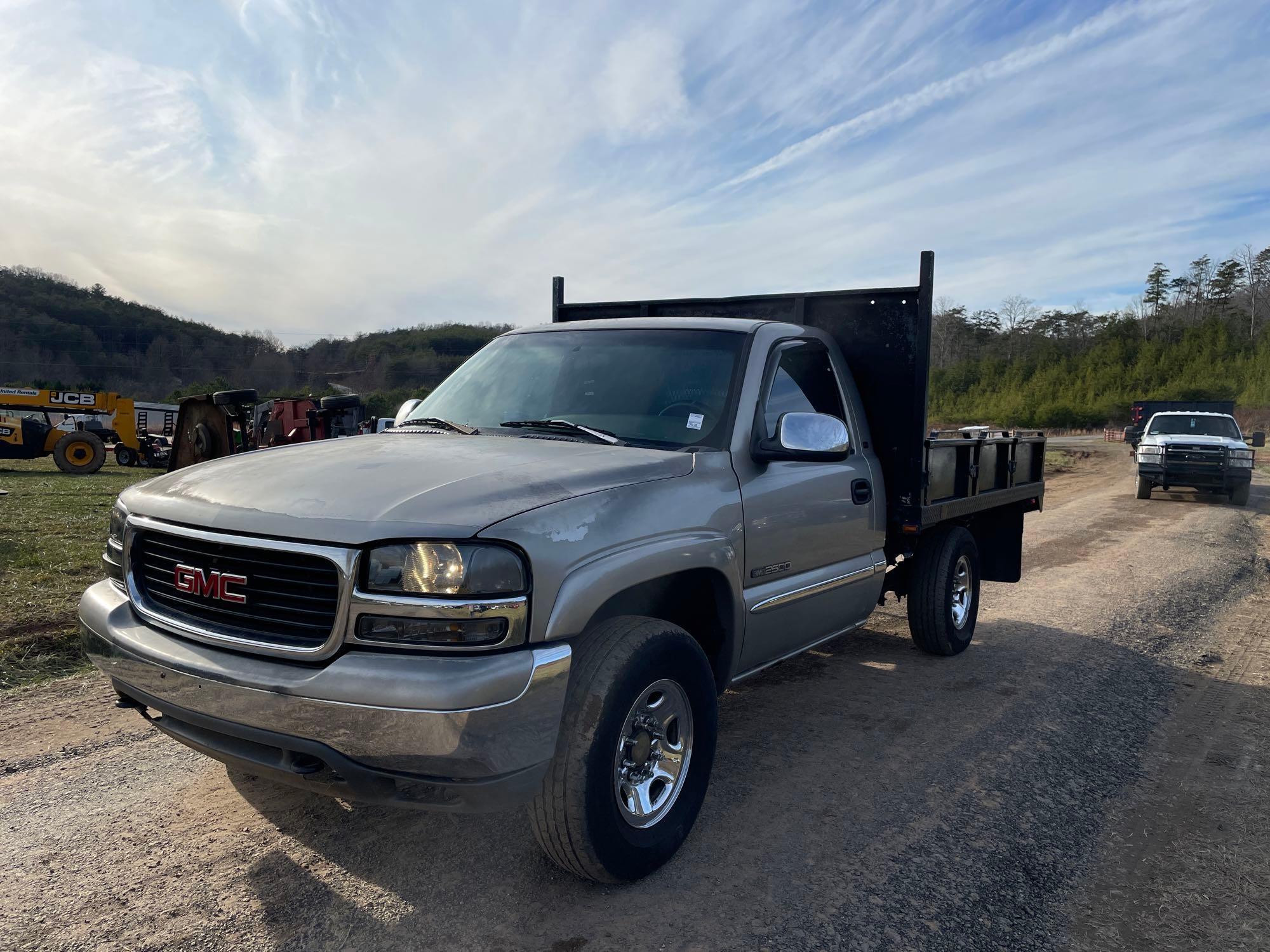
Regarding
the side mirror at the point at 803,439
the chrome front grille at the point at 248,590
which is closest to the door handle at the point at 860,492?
the side mirror at the point at 803,439

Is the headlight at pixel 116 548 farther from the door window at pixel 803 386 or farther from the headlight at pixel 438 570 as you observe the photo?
the door window at pixel 803 386

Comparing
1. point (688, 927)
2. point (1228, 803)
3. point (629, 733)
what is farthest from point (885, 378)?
point (688, 927)

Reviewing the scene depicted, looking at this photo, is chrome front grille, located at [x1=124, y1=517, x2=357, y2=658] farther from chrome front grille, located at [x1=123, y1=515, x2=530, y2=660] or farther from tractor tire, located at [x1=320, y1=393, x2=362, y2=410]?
tractor tire, located at [x1=320, y1=393, x2=362, y2=410]

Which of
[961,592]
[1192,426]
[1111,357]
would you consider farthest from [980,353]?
[961,592]

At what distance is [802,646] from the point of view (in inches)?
162

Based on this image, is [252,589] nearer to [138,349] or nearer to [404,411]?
[404,411]

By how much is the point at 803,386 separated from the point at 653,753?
6.66 feet

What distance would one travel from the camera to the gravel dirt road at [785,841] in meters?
2.65

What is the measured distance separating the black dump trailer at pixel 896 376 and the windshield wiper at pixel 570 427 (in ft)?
6.60

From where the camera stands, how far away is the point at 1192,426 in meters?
18.2

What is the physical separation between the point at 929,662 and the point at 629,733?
10.8 ft

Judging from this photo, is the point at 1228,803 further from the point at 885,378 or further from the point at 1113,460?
the point at 1113,460

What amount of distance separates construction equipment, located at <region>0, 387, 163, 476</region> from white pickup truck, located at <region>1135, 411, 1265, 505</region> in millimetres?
25133

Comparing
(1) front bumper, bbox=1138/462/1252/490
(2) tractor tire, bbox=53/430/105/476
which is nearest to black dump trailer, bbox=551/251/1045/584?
(1) front bumper, bbox=1138/462/1252/490
